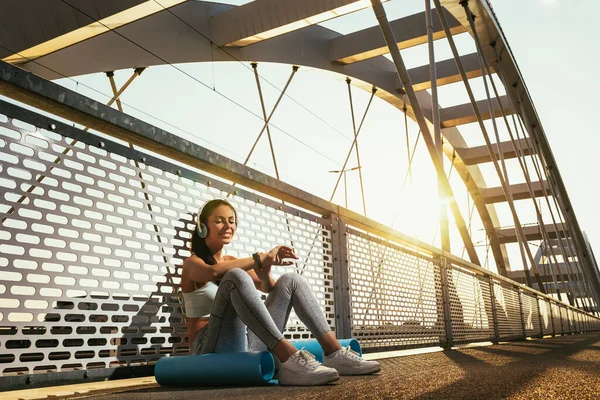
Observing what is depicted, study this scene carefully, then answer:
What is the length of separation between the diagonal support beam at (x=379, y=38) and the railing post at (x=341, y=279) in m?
10.1

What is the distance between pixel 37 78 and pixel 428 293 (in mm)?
4084

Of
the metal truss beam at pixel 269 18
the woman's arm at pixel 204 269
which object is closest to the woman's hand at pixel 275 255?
the woman's arm at pixel 204 269

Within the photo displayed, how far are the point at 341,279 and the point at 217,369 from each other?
6.08ft

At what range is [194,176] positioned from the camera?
2.75 metres

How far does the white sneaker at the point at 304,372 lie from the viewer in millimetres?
2057

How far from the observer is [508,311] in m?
8.55

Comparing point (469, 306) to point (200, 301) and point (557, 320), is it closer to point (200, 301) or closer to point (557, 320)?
point (200, 301)

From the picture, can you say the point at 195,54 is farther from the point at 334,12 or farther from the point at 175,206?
the point at 175,206

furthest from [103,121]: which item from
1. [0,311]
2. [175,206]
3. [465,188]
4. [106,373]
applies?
[465,188]

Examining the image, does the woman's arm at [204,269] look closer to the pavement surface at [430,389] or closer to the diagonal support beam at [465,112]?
the pavement surface at [430,389]

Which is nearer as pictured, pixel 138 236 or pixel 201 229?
pixel 138 236

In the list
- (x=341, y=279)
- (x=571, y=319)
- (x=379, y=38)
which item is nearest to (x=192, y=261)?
(x=341, y=279)

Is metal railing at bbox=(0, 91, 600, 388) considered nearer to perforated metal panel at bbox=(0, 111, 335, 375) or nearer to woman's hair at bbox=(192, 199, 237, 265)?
perforated metal panel at bbox=(0, 111, 335, 375)

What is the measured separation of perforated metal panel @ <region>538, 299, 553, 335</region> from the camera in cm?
1226
